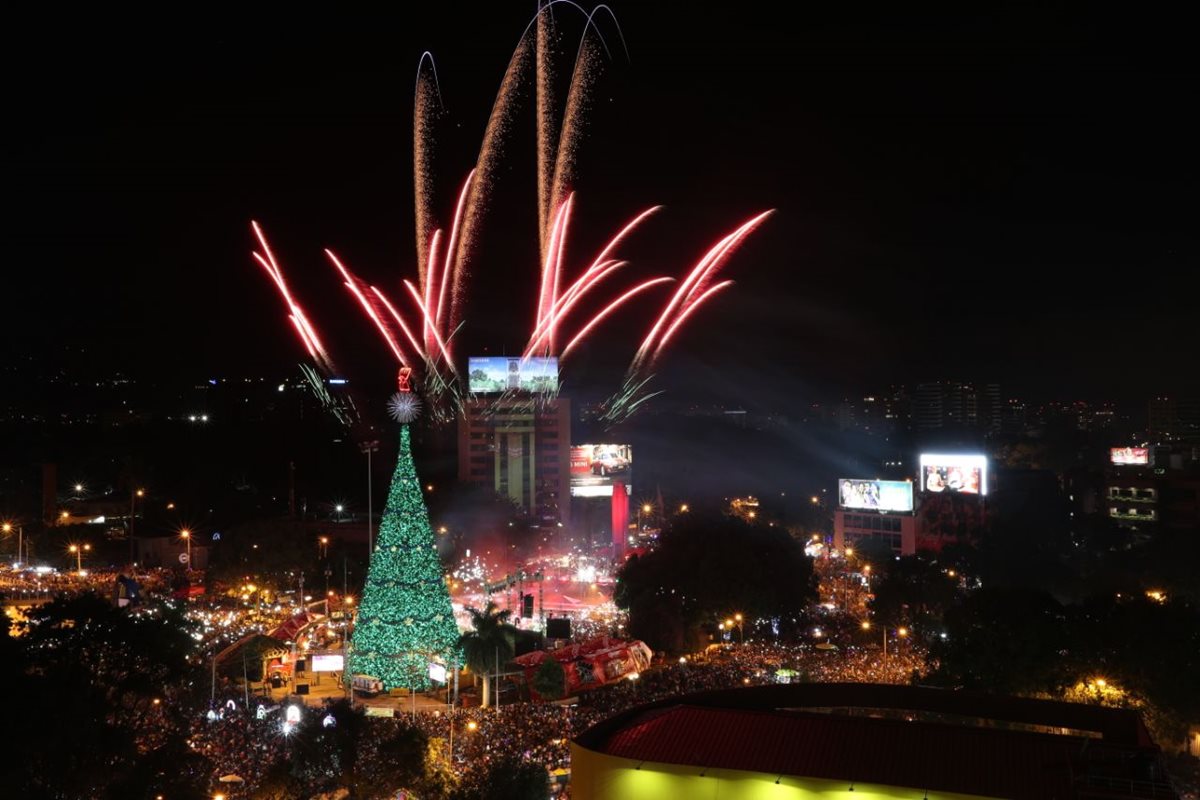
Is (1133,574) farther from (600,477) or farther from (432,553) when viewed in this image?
(600,477)

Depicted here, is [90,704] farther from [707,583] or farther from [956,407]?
[956,407]

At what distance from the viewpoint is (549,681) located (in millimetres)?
19156

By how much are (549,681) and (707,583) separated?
760 centimetres

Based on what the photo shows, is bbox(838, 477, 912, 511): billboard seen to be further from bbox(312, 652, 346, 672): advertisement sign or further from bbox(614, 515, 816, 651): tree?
bbox(312, 652, 346, 672): advertisement sign

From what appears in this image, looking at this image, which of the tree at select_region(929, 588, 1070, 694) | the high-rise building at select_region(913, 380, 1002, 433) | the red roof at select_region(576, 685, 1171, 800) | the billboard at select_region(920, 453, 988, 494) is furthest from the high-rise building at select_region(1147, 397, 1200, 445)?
the red roof at select_region(576, 685, 1171, 800)

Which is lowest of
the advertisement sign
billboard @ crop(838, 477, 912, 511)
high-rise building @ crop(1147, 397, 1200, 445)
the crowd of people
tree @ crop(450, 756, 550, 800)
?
the crowd of people

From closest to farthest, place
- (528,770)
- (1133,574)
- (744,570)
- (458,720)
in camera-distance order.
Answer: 1. (528,770)
2. (458,720)
3. (744,570)
4. (1133,574)

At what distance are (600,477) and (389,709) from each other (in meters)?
42.7

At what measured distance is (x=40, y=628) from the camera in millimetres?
12008

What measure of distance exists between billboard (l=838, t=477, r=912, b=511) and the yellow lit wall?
38212 mm

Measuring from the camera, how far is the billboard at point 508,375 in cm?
6081

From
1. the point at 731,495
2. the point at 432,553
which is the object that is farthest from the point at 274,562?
the point at 731,495

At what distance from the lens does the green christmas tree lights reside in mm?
19078

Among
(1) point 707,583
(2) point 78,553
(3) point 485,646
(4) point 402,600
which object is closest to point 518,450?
(2) point 78,553
